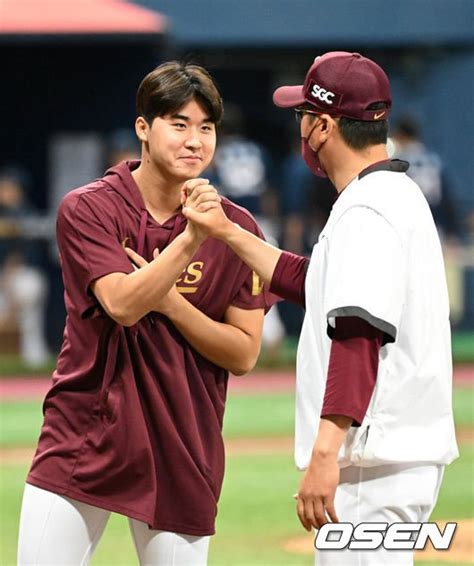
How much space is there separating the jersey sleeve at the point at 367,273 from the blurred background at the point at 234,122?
331 inches

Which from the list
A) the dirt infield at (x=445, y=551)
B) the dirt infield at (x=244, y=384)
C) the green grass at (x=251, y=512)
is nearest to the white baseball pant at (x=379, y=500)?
the green grass at (x=251, y=512)

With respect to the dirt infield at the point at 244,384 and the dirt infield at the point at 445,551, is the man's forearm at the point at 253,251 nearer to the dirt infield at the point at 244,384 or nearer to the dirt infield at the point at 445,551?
the dirt infield at the point at 445,551

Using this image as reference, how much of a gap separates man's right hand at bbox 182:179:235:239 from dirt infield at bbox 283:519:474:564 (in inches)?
137

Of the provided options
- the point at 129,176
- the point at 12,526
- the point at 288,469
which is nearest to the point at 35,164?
the point at 288,469

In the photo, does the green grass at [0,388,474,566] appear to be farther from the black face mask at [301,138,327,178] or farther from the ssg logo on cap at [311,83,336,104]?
the ssg logo on cap at [311,83,336,104]

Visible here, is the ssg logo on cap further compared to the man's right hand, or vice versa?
the man's right hand

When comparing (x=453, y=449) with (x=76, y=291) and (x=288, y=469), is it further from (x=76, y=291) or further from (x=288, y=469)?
(x=288, y=469)

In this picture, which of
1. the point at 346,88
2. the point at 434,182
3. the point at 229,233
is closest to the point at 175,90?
the point at 229,233

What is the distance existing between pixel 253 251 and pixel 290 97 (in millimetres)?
476

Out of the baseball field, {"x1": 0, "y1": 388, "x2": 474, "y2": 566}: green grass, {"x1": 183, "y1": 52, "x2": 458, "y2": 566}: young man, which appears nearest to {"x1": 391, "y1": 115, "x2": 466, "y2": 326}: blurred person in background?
the baseball field

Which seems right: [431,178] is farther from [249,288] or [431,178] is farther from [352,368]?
[352,368]

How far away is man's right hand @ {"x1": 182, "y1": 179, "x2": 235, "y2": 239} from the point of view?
399 centimetres

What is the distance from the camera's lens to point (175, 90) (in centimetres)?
412

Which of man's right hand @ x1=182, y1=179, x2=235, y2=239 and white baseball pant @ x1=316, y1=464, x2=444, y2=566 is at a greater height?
man's right hand @ x1=182, y1=179, x2=235, y2=239
